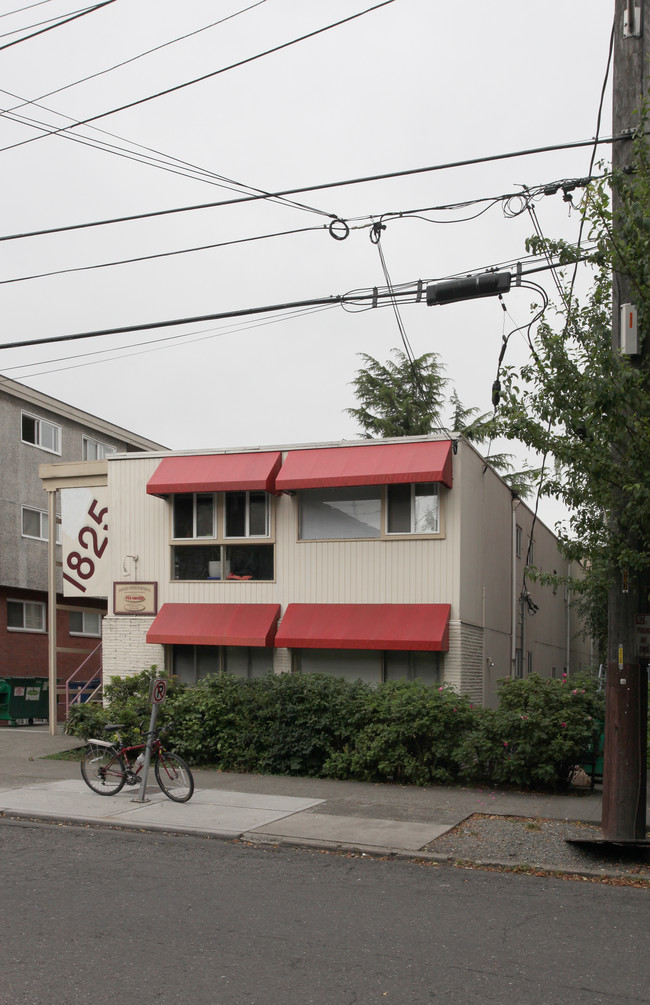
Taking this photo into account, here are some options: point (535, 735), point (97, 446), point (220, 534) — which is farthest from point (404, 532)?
point (97, 446)

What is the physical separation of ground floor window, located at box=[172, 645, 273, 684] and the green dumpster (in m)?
6.94

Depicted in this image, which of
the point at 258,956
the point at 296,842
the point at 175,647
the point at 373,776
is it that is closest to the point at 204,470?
the point at 175,647

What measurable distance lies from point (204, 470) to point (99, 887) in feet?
37.9

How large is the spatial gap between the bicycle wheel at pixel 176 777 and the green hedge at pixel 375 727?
1.82 m

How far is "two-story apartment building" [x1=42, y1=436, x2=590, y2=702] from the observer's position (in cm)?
1781

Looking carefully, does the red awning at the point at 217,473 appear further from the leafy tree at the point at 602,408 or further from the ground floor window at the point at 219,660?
the leafy tree at the point at 602,408

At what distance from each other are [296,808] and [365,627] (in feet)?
18.2

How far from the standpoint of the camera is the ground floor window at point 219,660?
19.1m

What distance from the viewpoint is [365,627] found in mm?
17703

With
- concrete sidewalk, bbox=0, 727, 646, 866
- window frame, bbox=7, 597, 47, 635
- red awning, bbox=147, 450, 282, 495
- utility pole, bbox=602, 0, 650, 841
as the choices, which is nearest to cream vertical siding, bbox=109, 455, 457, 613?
red awning, bbox=147, 450, 282, 495

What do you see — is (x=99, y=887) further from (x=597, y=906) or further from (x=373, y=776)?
(x=373, y=776)

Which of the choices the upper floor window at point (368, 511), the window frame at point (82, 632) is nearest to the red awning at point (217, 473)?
Answer: the upper floor window at point (368, 511)

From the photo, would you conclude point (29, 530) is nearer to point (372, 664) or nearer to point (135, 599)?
point (135, 599)

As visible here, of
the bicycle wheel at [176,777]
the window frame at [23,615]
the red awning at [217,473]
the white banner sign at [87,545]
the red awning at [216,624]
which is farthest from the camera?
the window frame at [23,615]
